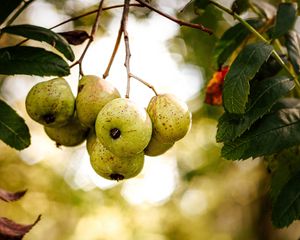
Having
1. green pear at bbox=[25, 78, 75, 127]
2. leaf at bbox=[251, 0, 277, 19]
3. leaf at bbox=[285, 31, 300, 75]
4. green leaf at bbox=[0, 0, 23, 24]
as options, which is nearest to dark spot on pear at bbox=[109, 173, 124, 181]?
green pear at bbox=[25, 78, 75, 127]

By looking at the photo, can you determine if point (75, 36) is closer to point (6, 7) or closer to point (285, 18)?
point (6, 7)

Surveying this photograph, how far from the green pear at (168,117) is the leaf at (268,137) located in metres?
0.16

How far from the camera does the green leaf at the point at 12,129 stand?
1406 millimetres

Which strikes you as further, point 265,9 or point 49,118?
point 265,9

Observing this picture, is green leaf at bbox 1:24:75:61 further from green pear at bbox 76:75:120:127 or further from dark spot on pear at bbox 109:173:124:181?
dark spot on pear at bbox 109:173:124:181

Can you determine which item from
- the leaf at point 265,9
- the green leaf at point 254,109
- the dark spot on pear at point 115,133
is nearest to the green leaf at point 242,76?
the green leaf at point 254,109

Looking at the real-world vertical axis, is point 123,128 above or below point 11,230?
above

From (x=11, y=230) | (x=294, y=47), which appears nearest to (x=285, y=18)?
(x=294, y=47)

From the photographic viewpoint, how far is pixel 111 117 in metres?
1.25

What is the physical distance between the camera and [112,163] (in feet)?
4.38

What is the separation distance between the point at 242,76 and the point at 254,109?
0.11m

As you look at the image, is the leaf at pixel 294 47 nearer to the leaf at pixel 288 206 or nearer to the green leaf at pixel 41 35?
the leaf at pixel 288 206

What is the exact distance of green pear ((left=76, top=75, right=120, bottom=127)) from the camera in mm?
1360

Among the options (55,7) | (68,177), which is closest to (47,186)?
(68,177)
